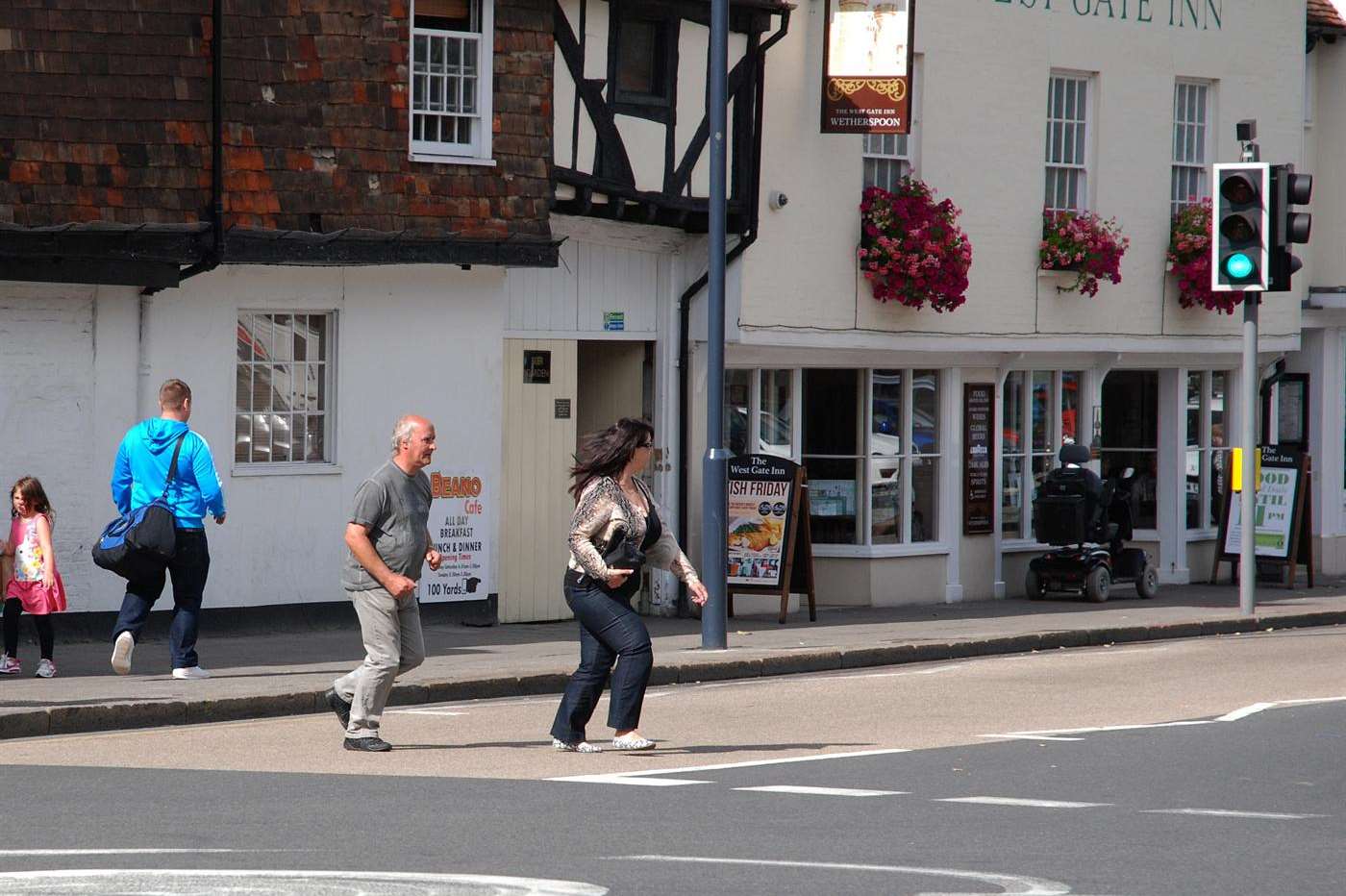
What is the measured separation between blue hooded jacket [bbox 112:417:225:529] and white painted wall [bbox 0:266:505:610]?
2.11m

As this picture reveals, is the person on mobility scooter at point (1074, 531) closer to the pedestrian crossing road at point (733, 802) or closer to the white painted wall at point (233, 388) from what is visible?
the white painted wall at point (233, 388)

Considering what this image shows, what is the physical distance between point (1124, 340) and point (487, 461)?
28.6 feet

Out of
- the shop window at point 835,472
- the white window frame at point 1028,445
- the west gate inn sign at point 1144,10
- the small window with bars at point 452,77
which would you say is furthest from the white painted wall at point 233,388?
the west gate inn sign at point 1144,10

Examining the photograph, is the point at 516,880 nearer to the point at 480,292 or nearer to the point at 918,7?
the point at 480,292

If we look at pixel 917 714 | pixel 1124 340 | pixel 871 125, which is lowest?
pixel 917 714

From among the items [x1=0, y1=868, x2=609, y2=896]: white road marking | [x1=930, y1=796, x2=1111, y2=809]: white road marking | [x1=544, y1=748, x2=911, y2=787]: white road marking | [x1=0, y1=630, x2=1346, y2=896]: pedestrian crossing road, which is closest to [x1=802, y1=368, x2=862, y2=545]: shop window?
[x1=0, y1=630, x2=1346, y2=896]: pedestrian crossing road

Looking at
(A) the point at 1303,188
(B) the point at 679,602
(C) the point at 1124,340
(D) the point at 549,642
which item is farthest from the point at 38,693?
(C) the point at 1124,340

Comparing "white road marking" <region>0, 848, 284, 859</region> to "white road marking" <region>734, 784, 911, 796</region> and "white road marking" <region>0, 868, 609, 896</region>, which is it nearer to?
"white road marking" <region>0, 868, 609, 896</region>

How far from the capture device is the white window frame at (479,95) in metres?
17.6

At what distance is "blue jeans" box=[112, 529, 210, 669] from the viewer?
542 inches

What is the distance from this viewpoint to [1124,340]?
24.1 m

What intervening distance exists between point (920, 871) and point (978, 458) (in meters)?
15.6

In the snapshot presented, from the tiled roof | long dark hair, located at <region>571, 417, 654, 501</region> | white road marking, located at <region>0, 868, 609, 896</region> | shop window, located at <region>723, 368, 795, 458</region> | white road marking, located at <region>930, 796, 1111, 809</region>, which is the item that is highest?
the tiled roof

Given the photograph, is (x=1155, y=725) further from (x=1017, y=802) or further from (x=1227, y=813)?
(x=1227, y=813)
